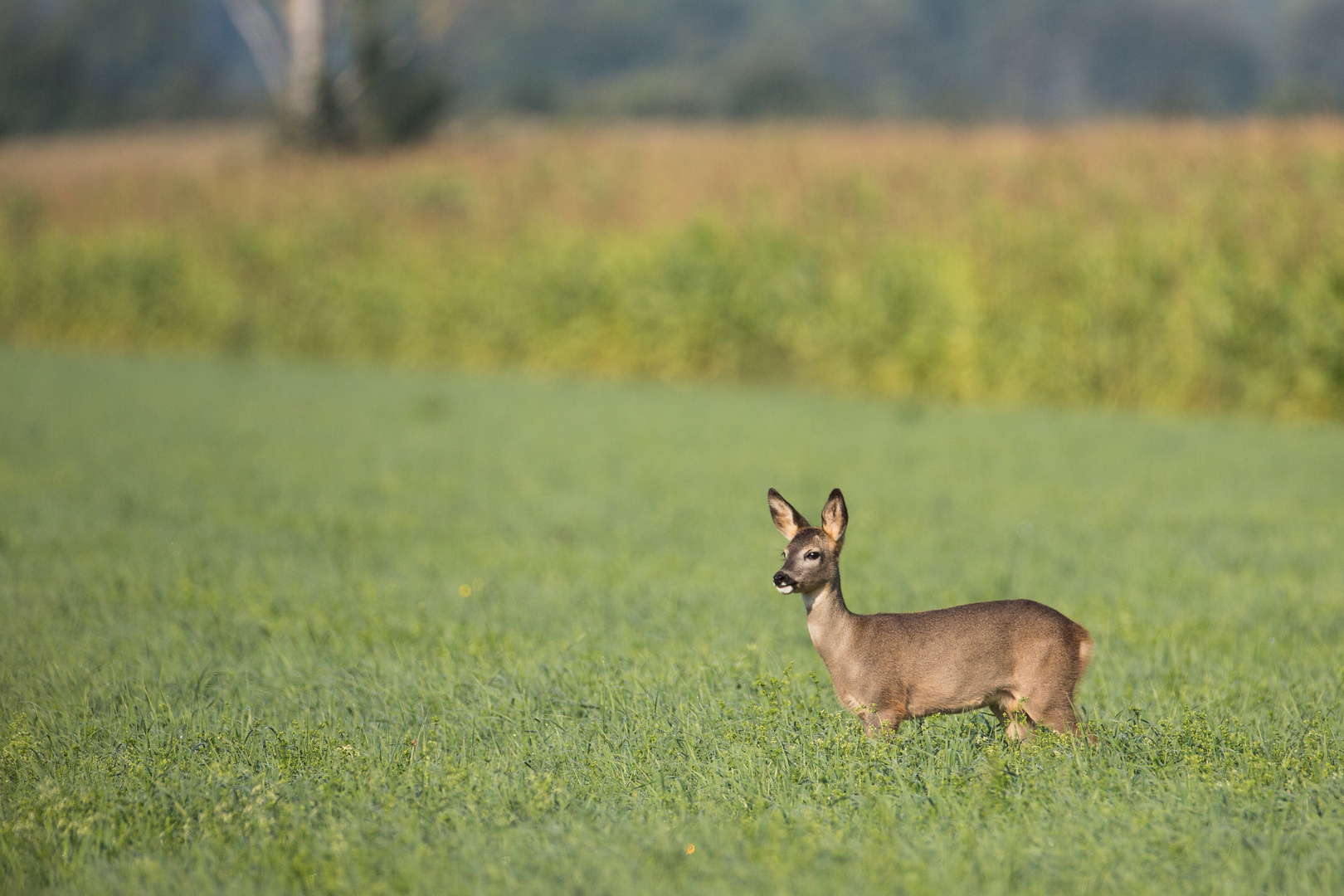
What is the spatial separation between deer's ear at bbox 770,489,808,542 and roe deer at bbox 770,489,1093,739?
6 cm

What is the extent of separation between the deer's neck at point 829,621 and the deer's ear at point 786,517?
8.2 inches

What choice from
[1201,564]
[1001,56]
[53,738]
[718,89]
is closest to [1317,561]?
[1201,564]

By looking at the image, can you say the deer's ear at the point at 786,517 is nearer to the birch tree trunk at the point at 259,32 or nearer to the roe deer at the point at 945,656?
the roe deer at the point at 945,656

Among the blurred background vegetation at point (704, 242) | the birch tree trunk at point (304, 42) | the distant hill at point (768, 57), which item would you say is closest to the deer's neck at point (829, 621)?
the blurred background vegetation at point (704, 242)

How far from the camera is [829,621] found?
4629mm

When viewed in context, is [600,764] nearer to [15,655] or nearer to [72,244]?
[15,655]

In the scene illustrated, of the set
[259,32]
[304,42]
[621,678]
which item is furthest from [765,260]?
[259,32]

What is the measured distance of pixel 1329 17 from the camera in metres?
114

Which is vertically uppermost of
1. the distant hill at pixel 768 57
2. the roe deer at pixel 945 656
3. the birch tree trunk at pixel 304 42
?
the distant hill at pixel 768 57

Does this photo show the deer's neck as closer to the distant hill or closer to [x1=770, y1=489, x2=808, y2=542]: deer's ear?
[x1=770, y1=489, x2=808, y2=542]: deer's ear

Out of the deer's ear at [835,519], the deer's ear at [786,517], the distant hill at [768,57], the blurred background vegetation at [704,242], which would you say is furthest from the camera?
the distant hill at [768,57]

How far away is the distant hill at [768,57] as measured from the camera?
2790 inches

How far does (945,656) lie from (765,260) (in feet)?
52.5

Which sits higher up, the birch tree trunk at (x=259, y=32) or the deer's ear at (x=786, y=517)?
the birch tree trunk at (x=259, y=32)
